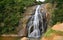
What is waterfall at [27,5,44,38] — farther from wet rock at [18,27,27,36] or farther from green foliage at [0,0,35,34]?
green foliage at [0,0,35,34]

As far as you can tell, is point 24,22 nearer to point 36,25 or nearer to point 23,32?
point 23,32

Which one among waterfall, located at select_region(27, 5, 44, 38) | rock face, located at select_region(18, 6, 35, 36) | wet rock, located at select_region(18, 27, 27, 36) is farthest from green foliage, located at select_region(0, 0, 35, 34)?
waterfall, located at select_region(27, 5, 44, 38)

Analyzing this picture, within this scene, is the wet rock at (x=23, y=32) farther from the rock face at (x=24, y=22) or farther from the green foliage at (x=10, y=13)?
the green foliage at (x=10, y=13)

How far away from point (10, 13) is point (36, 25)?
405 centimetres

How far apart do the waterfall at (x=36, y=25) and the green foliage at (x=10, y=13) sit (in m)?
1.58

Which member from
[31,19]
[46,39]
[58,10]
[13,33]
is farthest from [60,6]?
[46,39]

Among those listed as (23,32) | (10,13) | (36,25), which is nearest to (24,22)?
(23,32)

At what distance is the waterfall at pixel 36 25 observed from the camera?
2669 cm

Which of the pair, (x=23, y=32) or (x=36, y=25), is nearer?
(x=23, y=32)

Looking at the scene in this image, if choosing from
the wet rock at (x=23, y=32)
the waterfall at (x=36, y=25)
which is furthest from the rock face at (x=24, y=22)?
the waterfall at (x=36, y=25)

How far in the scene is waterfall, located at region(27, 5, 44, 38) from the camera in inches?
1051

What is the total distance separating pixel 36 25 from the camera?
27.5 meters

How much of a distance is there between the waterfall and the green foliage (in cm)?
158

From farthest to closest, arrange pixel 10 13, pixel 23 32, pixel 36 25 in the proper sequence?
1. pixel 10 13
2. pixel 36 25
3. pixel 23 32
